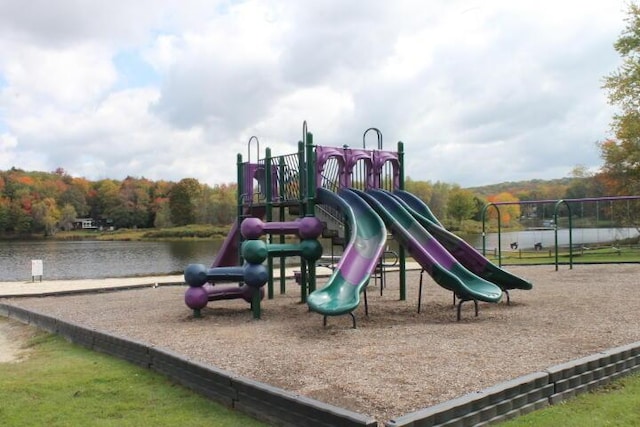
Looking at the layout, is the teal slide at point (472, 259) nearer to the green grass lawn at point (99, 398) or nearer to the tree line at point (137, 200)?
the green grass lawn at point (99, 398)

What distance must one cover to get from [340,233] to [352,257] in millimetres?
2165

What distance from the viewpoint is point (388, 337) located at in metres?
8.55

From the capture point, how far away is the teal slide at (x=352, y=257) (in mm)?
9203

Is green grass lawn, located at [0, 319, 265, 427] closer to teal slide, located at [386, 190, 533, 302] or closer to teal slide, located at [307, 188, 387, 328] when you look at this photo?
teal slide, located at [307, 188, 387, 328]

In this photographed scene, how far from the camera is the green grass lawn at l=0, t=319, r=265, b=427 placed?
5.63 metres

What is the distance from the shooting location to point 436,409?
479cm

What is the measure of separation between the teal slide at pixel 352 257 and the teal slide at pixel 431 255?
37 centimetres

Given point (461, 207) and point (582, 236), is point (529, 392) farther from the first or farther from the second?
point (461, 207)

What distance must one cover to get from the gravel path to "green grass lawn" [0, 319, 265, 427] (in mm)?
676

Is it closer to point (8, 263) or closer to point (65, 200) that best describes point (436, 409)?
point (8, 263)

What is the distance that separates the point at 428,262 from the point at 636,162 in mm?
28454

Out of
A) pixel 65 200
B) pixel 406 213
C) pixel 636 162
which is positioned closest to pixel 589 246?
pixel 636 162

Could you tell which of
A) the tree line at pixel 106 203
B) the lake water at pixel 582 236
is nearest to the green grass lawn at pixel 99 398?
the lake water at pixel 582 236

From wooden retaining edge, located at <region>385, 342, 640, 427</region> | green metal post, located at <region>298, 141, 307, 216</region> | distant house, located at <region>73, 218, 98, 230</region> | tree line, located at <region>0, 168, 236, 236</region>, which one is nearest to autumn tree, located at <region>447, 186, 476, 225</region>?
tree line, located at <region>0, 168, 236, 236</region>
